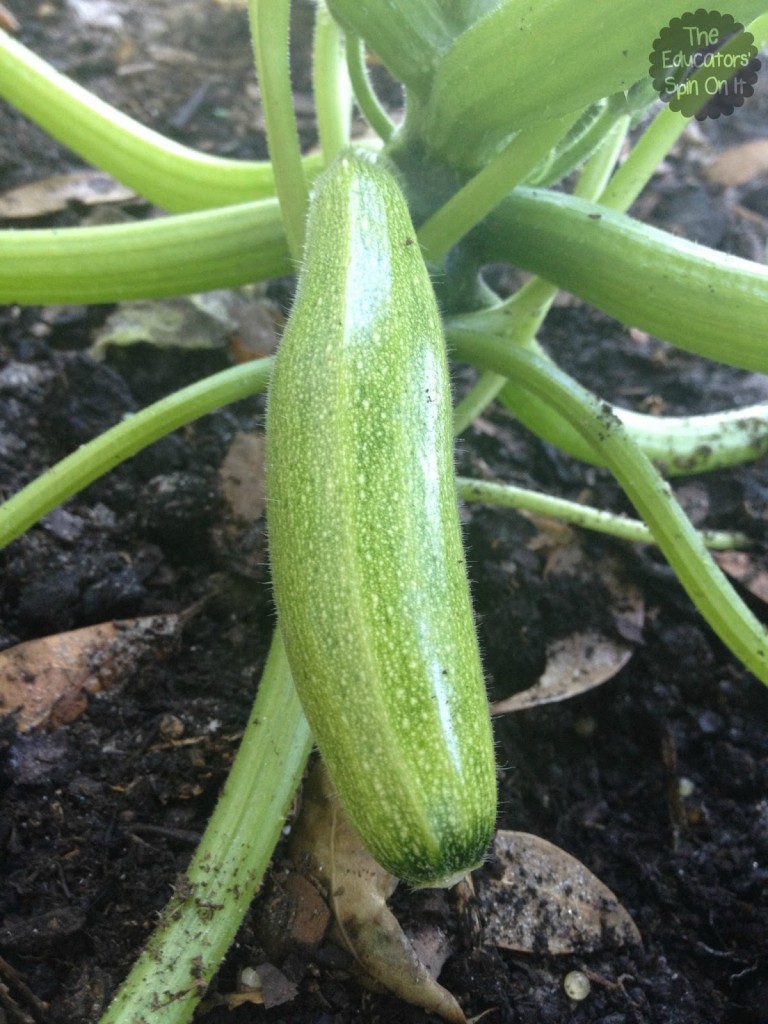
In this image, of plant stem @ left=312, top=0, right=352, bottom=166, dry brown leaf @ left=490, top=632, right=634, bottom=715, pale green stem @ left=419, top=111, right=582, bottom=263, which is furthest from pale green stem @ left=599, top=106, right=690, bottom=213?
dry brown leaf @ left=490, top=632, right=634, bottom=715

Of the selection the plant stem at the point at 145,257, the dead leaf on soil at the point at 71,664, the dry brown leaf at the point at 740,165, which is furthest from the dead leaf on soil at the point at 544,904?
the dry brown leaf at the point at 740,165

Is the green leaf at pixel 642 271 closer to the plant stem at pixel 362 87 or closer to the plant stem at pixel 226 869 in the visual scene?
the plant stem at pixel 362 87

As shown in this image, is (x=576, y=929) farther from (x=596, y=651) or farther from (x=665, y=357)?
(x=665, y=357)

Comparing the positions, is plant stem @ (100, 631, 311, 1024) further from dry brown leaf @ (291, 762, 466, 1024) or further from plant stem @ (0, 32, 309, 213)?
plant stem @ (0, 32, 309, 213)

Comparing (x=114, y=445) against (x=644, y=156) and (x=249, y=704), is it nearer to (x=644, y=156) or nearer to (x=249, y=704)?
(x=249, y=704)

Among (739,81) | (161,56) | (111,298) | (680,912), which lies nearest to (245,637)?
(111,298)
